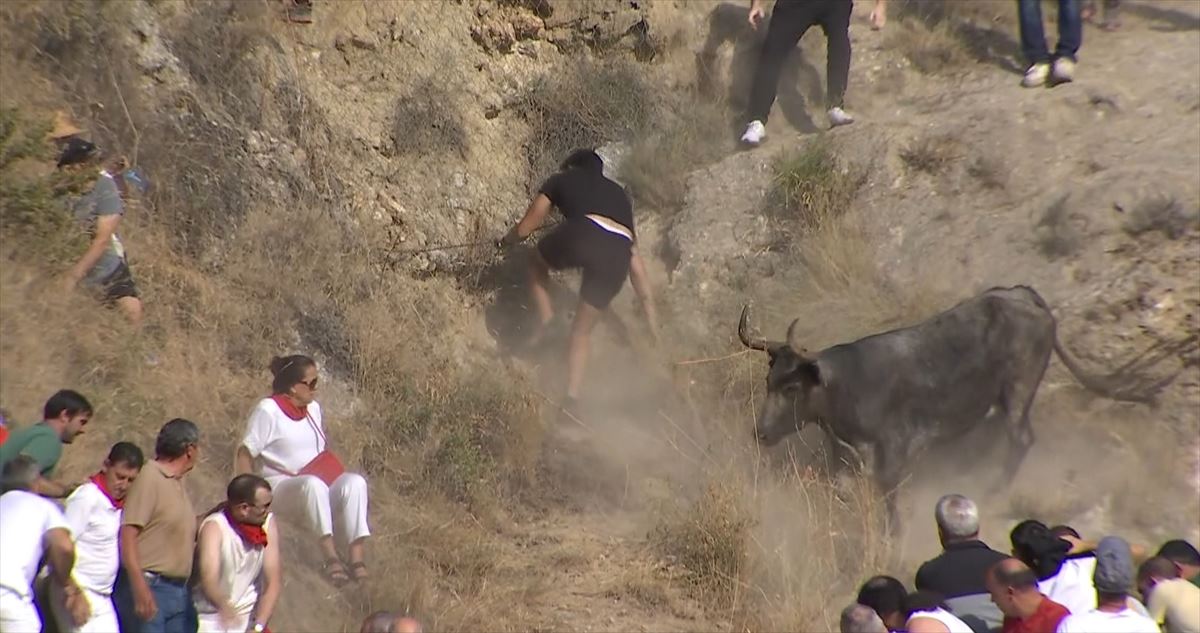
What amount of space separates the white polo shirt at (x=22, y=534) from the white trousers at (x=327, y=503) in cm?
180

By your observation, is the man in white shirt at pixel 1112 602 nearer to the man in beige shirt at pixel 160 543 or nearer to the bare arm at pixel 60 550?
the man in beige shirt at pixel 160 543

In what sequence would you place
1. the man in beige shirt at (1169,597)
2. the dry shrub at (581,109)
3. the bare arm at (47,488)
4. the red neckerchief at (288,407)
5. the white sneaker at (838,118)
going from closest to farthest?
the man in beige shirt at (1169,597)
the bare arm at (47,488)
the red neckerchief at (288,407)
the dry shrub at (581,109)
the white sneaker at (838,118)

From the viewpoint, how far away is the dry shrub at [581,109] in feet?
40.7

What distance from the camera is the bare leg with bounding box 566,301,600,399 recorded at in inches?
411

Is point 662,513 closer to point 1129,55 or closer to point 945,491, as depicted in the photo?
point 945,491

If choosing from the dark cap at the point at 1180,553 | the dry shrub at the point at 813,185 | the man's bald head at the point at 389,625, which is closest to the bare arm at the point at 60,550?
the man's bald head at the point at 389,625

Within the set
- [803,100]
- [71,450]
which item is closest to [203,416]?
[71,450]

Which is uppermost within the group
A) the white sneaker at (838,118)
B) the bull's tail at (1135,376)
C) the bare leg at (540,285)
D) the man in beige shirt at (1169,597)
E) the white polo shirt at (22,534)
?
the white polo shirt at (22,534)

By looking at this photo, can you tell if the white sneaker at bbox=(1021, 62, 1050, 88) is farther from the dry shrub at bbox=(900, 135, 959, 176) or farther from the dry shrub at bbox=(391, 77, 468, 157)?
the dry shrub at bbox=(391, 77, 468, 157)

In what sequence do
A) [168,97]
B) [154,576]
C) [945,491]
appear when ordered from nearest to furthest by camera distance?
[154,576]
[945,491]
[168,97]

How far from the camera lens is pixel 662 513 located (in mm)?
9078

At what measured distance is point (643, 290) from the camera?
35.9 feet

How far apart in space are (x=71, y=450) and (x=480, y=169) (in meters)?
5.13

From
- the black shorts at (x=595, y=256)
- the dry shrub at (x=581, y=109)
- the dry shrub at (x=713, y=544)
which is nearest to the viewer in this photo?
the dry shrub at (x=713, y=544)
